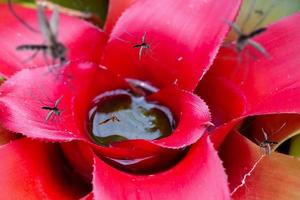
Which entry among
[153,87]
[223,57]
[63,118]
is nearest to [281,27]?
[223,57]

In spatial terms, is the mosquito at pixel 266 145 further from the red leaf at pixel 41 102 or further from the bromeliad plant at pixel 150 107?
the red leaf at pixel 41 102

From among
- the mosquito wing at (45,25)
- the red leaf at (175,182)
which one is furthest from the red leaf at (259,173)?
the mosquito wing at (45,25)

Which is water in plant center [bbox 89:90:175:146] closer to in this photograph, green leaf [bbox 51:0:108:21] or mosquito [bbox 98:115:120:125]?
mosquito [bbox 98:115:120:125]

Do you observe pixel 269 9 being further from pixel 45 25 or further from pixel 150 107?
pixel 45 25

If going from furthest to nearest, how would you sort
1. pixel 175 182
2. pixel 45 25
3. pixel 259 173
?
pixel 259 173, pixel 175 182, pixel 45 25

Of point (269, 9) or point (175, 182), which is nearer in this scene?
point (175, 182)

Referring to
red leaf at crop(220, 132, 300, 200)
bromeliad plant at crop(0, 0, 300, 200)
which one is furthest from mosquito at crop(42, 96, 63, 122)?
red leaf at crop(220, 132, 300, 200)

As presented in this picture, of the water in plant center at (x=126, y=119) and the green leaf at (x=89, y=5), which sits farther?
the green leaf at (x=89, y=5)

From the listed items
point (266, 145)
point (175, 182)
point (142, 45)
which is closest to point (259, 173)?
point (266, 145)
